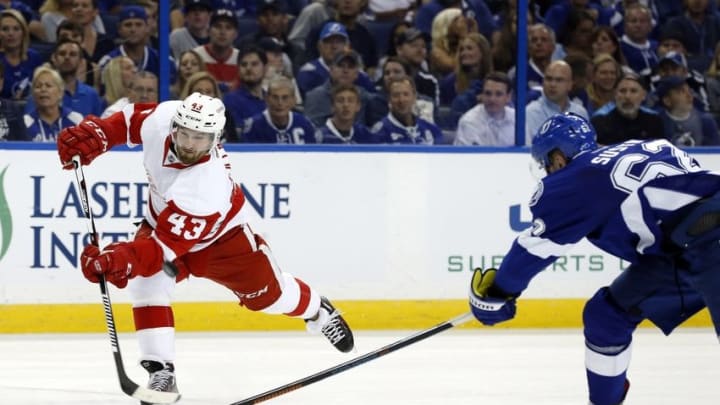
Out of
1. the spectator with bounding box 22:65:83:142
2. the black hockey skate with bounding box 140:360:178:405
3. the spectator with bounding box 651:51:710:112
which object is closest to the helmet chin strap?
the black hockey skate with bounding box 140:360:178:405

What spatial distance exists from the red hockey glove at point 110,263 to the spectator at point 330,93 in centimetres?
240

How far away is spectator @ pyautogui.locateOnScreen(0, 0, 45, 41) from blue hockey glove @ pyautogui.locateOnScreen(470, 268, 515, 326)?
334cm

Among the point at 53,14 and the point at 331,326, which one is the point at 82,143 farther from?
the point at 53,14

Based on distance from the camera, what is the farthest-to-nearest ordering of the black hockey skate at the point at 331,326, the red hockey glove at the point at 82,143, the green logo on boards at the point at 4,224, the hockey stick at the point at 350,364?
the green logo on boards at the point at 4,224
the black hockey skate at the point at 331,326
the red hockey glove at the point at 82,143
the hockey stick at the point at 350,364

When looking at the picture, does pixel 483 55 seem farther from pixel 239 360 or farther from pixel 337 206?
pixel 239 360

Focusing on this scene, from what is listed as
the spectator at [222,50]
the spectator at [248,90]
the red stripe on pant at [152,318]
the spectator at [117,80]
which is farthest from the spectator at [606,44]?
the red stripe on pant at [152,318]

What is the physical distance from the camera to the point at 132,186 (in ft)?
20.0

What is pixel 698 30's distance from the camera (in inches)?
278

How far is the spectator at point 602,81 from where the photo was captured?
265 inches

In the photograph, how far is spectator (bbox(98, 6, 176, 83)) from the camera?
633 centimetres

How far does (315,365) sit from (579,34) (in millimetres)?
2576

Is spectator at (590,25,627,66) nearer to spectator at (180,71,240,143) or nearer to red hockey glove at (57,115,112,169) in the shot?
spectator at (180,71,240,143)

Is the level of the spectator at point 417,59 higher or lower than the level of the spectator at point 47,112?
higher

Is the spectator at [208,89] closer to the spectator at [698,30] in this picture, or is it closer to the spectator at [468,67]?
the spectator at [468,67]
